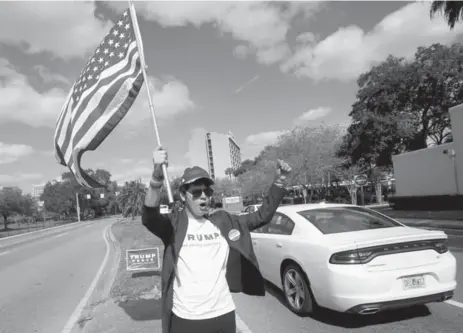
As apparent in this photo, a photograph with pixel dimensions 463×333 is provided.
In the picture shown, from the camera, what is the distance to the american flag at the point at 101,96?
4.53 meters

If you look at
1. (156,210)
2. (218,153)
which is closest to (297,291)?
(156,210)

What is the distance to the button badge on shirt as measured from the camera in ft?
8.81

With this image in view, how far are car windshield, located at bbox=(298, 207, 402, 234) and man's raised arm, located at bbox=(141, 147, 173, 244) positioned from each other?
9.98 ft

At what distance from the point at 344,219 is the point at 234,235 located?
314 cm

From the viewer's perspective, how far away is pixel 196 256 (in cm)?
246

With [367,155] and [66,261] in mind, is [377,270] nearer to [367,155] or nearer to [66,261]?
[66,261]

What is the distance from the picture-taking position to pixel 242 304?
611cm

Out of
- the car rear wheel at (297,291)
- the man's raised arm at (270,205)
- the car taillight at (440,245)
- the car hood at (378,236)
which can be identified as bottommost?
the car rear wheel at (297,291)

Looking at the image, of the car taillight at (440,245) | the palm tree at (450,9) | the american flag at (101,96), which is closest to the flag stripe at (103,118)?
the american flag at (101,96)

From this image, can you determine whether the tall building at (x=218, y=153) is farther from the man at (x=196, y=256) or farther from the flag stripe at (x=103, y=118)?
the man at (x=196, y=256)

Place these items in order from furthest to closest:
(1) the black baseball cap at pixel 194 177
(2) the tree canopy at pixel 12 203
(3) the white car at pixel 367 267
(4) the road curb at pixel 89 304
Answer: (2) the tree canopy at pixel 12 203
(4) the road curb at pixel 89 304
(3) the white car at pixel 367 267
(1) the black baseball cap at pixel 194 177

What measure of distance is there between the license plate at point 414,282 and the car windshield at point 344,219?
921mm

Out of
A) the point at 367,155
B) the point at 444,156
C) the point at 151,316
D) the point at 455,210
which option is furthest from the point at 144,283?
the point at 367,155

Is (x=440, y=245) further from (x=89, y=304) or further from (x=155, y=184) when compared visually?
(x=89, y=304)
